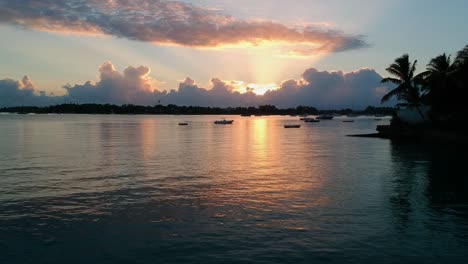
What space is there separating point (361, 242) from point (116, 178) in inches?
761

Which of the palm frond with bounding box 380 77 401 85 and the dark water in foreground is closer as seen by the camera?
the dark water in foreground

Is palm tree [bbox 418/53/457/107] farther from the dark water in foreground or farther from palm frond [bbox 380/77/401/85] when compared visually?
the dark water in foreground

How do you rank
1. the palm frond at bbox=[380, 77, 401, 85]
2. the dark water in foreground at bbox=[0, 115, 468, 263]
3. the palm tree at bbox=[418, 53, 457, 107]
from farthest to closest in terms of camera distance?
the palm frond at bbox=[380, 77, 401, 85], the palm tree at bbox=[418, 53, 457, 107], the dark water in foreground at bbox=[0, 115, 468, 263]

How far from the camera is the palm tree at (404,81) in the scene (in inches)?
2601

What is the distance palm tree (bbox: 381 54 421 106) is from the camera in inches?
2601

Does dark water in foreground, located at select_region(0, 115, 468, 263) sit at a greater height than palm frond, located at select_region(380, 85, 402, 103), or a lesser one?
lesser

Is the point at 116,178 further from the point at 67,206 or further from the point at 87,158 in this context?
the point at 87,158

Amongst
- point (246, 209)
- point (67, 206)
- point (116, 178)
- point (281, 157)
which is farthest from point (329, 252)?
point (281, 157)

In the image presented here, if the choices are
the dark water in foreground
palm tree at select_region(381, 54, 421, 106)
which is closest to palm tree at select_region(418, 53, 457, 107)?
palm tree at select_region(381, 54, 421, 106)

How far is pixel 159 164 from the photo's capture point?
38.1m

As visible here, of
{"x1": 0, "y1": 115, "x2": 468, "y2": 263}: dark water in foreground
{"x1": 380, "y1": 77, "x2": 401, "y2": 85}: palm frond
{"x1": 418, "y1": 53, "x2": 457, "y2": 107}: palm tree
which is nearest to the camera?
{"x1": 0, "y1": 115, "x2": 468, "y2": 263}: dark water in foreground

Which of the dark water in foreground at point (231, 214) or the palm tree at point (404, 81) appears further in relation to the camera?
the palm tree at point (404, 81)

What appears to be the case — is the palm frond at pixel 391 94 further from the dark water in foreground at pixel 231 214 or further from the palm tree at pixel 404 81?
the dark water in foreground at pixel 231 214

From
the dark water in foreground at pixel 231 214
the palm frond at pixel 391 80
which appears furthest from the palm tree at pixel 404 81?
the dark water in foreground at pixel 231 214
